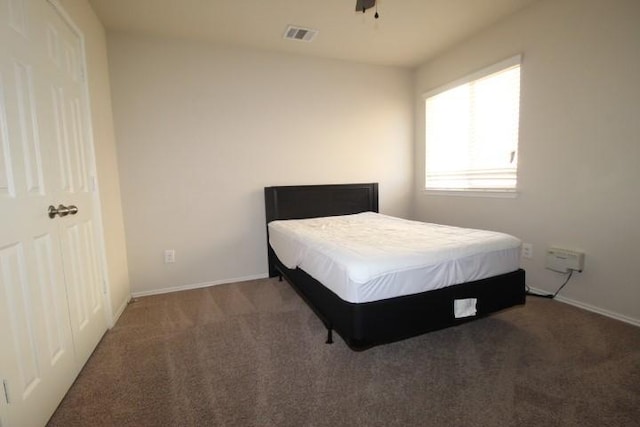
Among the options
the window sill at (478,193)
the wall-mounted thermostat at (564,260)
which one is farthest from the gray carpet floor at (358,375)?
the window sill at (478,193)

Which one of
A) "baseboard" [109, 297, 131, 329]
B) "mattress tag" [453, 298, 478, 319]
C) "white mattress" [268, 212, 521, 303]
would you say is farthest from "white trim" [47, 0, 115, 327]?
"mattress tag" [453, 298, 478, 319]

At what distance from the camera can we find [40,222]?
149 cm

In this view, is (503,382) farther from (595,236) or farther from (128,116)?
(128,116)

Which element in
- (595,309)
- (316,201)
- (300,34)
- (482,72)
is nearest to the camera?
(595,309)

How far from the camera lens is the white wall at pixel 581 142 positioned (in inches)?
84.1

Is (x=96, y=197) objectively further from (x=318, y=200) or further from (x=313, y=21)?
(x=313, y=21)

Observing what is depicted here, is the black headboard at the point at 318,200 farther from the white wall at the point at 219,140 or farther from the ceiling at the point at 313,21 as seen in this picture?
the ceiling at the point at 313,21

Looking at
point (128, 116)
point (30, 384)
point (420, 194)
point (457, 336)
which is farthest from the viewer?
point (420, 194)

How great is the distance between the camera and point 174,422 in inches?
54.1

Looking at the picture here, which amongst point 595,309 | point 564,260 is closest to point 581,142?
point 564,260

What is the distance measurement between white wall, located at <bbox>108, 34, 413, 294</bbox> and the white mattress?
109 centimetres

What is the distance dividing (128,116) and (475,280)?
3.28 meters

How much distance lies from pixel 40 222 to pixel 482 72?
3785mm

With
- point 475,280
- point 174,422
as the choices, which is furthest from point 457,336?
point 174,422
